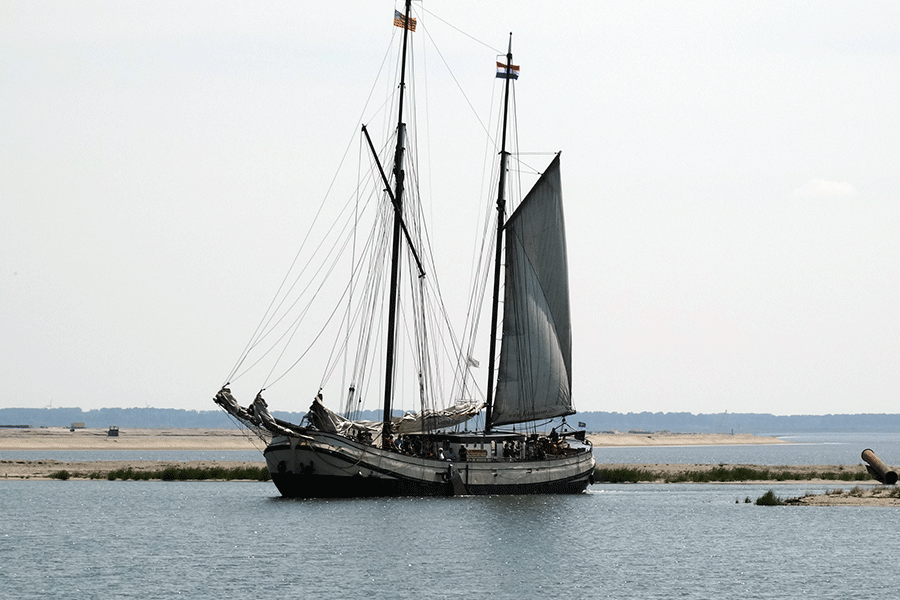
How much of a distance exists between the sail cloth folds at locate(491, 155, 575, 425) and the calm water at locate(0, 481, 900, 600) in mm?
6519

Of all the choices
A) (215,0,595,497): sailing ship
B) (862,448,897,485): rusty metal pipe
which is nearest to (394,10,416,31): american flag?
(215,0,595,497): sailing ship

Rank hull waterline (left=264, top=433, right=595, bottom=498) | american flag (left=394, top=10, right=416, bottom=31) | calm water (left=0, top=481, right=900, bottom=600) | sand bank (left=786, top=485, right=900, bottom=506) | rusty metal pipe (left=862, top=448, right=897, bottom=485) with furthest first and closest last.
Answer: american flag (left=394, top=10, right=416, bottom=31) → sand bank (left=786, top=485, right=900, bottom=506) → hull waterline (left=264, top=433, right=595, bottom=498) → rusty metal pipe (left=862, top=448, right=897, bottom=485) → calm water (left=0, top=481, right=900, bottom=600)

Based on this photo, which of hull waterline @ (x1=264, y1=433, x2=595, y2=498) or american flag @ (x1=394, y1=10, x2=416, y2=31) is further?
american flag @ (x1=394, y1=10, x2=416, y2=31)

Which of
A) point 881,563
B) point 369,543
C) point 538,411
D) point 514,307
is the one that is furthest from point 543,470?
point 881,563

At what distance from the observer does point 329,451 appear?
66.6m

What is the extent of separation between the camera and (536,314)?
77.3m

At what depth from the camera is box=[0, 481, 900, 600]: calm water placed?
41.6 m

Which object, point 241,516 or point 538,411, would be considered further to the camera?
point 538,411

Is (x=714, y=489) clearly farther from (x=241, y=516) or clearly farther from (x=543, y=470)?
(x=241, y=516)

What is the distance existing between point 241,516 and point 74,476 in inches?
1336

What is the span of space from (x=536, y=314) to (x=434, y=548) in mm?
28682

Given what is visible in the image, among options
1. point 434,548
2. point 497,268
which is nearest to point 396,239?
point 497,268

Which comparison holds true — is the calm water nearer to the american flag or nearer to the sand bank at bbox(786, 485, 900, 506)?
the sand bank at bbox(786, 485, 900, 506)

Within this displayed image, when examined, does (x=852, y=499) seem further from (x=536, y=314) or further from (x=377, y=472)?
(x=377, y=472)
